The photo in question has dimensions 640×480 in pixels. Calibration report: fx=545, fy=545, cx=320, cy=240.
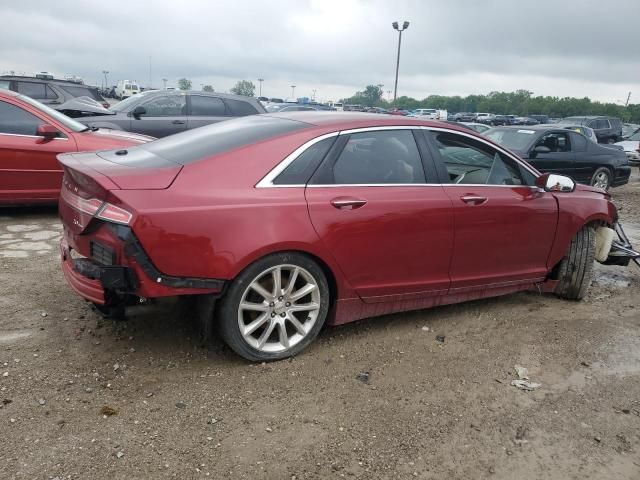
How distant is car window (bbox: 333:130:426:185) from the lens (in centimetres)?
346

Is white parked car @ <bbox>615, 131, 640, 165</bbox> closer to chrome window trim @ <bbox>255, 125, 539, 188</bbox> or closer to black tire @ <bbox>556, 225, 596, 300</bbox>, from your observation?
black tire @ <bbox>556, 225, 596, 300</bbox>

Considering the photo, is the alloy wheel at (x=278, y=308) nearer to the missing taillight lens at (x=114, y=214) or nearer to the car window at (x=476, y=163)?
the missing taillight lens at (x=114, y=214)

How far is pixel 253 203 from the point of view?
3.05 meters

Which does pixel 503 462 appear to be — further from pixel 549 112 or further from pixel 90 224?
pixel 549 112

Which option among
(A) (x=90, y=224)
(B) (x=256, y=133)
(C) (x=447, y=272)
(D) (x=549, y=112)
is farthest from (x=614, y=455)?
(D) (x=549, y=112)

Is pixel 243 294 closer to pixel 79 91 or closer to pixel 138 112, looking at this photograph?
pixel 138 112

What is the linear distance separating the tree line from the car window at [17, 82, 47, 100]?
6725 cm

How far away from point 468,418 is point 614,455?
2.33ft

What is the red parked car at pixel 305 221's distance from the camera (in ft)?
9.50

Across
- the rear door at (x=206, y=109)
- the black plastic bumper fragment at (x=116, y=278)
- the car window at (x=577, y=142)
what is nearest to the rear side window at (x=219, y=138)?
the black plastic bumper fragment at (x=116, y=278)

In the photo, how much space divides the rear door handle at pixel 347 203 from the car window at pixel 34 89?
12598 millimetres

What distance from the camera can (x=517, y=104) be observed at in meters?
93.9

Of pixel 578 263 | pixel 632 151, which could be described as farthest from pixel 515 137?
pixel 632 151

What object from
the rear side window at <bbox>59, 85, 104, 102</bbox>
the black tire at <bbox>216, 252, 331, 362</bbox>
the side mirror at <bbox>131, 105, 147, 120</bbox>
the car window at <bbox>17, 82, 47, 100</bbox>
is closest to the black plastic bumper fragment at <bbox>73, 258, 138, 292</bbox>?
the black tire at <bbox>216, 252, 331, 362</bbox>
